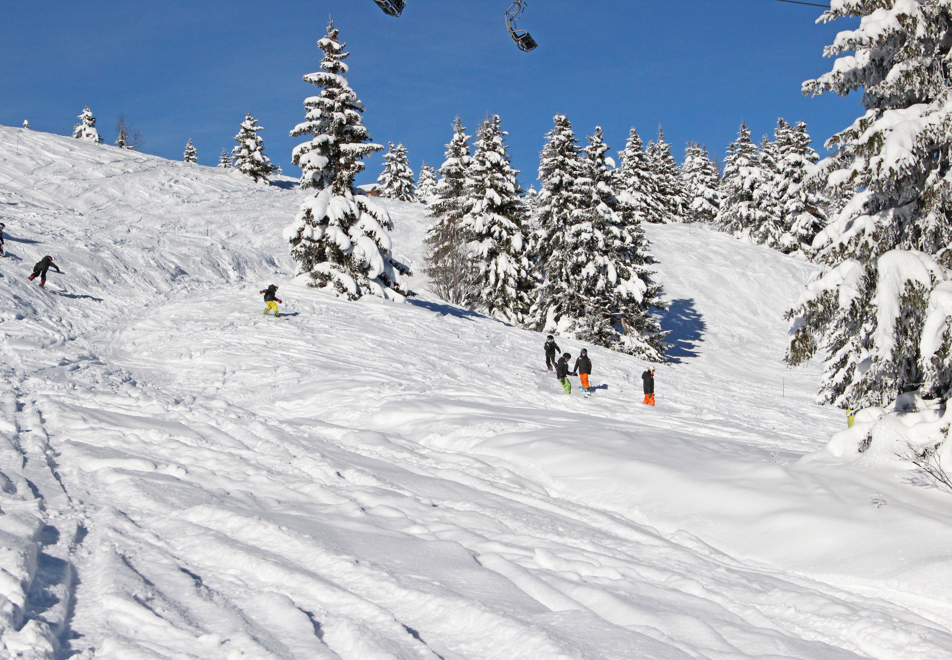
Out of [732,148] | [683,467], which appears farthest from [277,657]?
[732,148]

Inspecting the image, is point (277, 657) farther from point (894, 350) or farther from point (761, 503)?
point (894, 350)

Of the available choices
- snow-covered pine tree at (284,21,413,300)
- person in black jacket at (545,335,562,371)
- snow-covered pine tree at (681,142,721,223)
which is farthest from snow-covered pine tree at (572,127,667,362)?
snow-covered pine tree at (681,142,721,223)

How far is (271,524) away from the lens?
20.3 ft

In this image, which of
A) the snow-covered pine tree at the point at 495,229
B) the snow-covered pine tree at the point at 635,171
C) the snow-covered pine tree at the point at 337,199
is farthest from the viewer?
the snow-covered pine tree at the point at 635,171

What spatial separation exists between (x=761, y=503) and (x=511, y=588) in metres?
3.72

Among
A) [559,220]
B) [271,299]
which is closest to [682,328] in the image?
[559,220]

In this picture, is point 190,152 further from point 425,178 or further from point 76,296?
point 76,296

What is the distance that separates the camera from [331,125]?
27344 millimetres

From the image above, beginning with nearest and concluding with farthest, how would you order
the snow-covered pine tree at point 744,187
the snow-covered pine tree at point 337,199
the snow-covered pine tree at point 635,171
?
Result: the snow-covered pine tree at point 337,199
the snow-covered pine tree at point 635,171
the snow-covered pine tree at point 744,187

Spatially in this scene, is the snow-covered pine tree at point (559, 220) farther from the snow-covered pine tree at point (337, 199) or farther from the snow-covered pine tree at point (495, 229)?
the snow-covered pine tree at point (337, 199)

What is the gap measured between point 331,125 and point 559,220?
12014mm

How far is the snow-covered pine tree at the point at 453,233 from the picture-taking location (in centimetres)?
3703

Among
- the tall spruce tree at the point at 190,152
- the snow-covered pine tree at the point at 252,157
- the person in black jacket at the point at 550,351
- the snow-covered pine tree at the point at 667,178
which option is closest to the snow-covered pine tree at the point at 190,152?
the tall spruce tree at the point at 190,152

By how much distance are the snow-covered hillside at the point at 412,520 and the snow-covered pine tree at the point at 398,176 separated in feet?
186
